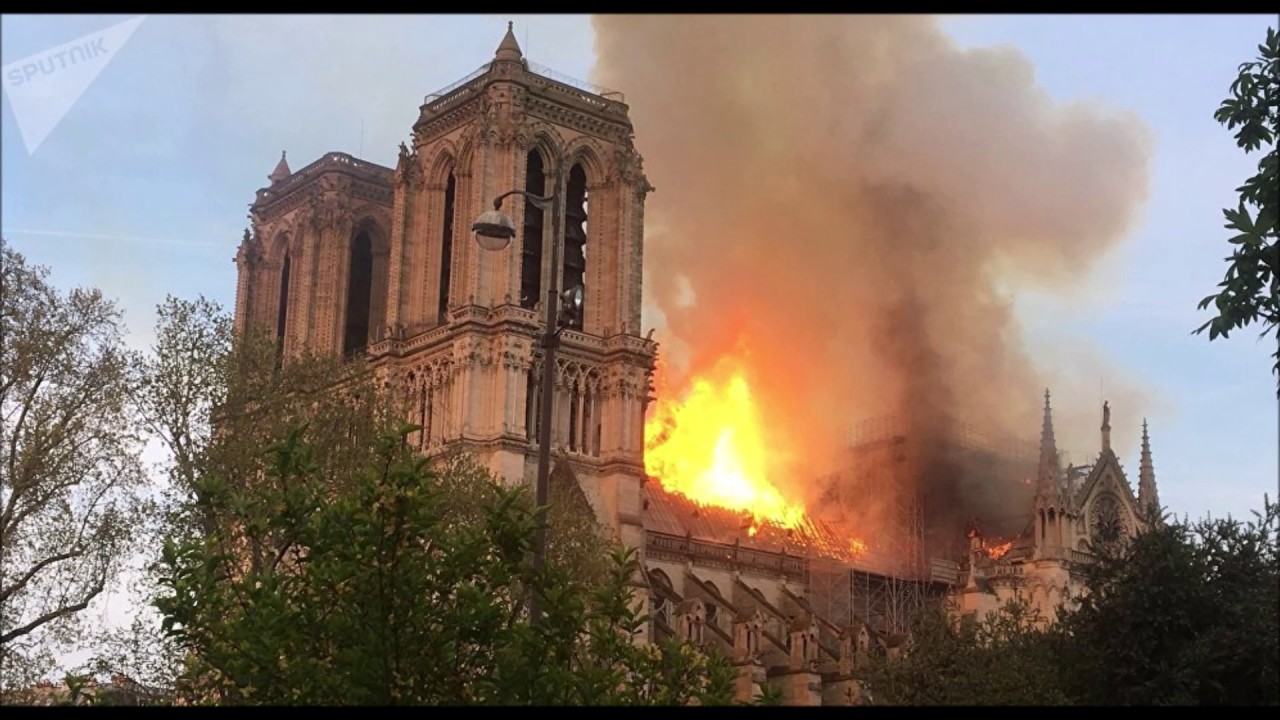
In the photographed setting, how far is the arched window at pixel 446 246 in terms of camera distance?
78375 millimetres

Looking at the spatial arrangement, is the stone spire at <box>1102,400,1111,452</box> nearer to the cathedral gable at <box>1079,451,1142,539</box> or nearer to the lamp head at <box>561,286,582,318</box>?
the cathedral gable at <box>1079,451,1142,539</box>

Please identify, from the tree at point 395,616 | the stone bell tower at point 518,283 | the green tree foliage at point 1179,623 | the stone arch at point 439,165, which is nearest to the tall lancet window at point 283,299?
the stone bell tower at point 518,283

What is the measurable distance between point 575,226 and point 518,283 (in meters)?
6.48

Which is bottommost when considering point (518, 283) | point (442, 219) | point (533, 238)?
point (518, 283)

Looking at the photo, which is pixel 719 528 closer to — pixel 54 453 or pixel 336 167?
pixel 336 167

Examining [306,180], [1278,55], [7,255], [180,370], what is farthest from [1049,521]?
[1278,55]

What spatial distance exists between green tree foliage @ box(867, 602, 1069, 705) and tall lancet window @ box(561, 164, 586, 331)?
2910cm

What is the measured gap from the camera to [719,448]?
8788 centimetres

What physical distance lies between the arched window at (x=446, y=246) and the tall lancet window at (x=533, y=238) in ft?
12.0

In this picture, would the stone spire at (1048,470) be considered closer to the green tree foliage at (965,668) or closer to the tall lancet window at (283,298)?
the green tree foliage at (965,668)

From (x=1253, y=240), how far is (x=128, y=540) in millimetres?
25787

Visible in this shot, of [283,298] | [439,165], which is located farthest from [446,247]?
[283,298]

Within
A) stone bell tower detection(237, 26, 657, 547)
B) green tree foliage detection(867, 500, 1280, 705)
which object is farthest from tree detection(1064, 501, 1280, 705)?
stone bell tower detection(237, 26, 657, 547)

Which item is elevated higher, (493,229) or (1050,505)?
(1050,505)
